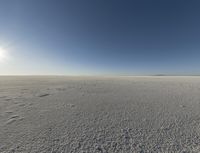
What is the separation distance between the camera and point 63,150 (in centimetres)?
288

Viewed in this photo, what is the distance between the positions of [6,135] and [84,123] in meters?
2.76

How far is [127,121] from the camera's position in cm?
460

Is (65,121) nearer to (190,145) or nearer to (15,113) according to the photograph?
(15,113)

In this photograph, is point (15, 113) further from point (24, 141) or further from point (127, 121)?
point (127, 121)

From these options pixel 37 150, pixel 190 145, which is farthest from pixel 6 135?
pixel 190 145

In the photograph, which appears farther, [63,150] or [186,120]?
[186,120]

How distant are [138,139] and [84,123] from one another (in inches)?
89.4

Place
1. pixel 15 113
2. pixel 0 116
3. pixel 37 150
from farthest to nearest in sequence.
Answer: pixel 15 113
pixel 0 116
pixel 37 150

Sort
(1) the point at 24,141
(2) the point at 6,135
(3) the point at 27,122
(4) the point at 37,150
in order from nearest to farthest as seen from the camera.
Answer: (4) the point at 37,150, (1) the point at 24,141, (2) the point at 6,135, (3) the point at 27,122

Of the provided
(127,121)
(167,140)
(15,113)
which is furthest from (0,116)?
(167,140)

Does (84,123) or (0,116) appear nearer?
(84,123)

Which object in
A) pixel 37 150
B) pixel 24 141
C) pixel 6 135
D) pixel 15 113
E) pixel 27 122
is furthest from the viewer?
pixel 15 113

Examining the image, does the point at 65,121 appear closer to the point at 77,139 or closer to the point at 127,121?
the point at 77,139

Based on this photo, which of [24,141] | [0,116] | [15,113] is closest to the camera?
[24,141]
